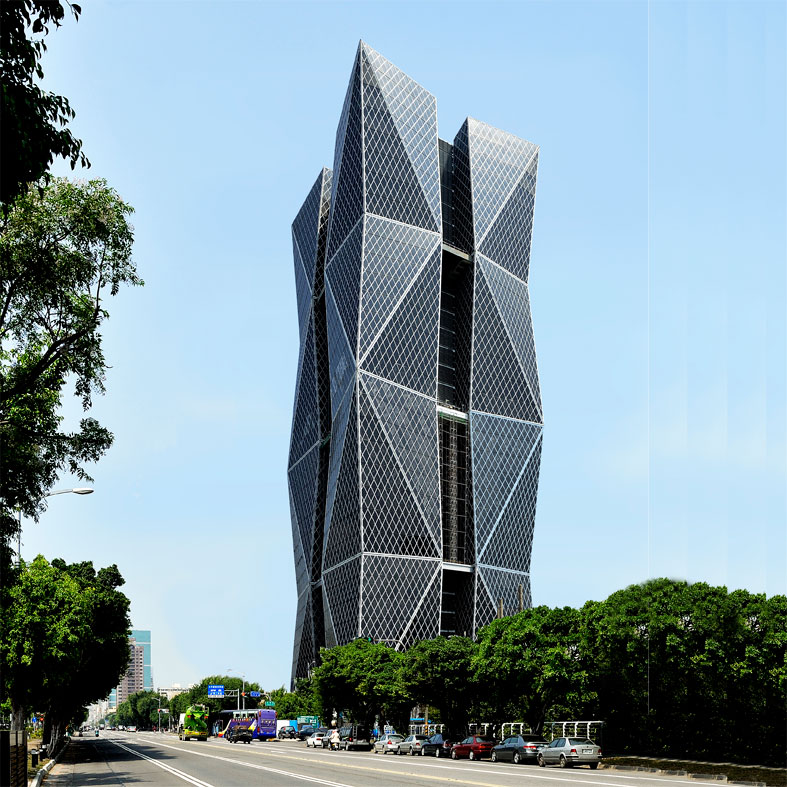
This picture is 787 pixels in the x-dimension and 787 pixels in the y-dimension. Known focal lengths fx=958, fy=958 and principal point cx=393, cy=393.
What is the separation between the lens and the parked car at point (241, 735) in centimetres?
9244

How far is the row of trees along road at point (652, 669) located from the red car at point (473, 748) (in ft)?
12.1

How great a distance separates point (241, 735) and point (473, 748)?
137ft

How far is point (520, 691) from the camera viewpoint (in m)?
60.6

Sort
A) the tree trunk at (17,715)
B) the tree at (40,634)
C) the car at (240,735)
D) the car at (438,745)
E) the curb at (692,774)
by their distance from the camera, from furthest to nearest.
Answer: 1. the car at (240,735)
2. the car at (438,745)
3. the tree trunk at (17,715)
4. the tree at (40,634)
5. the curb at (692,774)

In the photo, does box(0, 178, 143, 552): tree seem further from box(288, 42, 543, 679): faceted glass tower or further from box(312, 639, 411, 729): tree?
box(288, 42, 543, 679): faceted glass tower

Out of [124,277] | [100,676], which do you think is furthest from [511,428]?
[124,277]

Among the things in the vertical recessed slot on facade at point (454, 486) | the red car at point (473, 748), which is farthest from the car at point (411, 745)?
the vertical recessed slot on facade at point (454, 486)

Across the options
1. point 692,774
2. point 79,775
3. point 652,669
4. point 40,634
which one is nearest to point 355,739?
point 79,775

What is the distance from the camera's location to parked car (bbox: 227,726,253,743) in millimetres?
92438

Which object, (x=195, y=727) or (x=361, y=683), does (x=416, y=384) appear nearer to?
(x=361, y=683)

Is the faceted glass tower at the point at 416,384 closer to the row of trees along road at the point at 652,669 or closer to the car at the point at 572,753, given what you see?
the row of trees along road at the point at 652,669

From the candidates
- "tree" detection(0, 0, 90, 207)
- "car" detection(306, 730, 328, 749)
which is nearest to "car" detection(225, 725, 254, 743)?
"car" detection(306, 730, 328, 749)

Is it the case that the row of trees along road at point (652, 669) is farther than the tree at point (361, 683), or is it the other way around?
the tree at point (361, 683)

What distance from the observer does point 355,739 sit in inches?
2958
